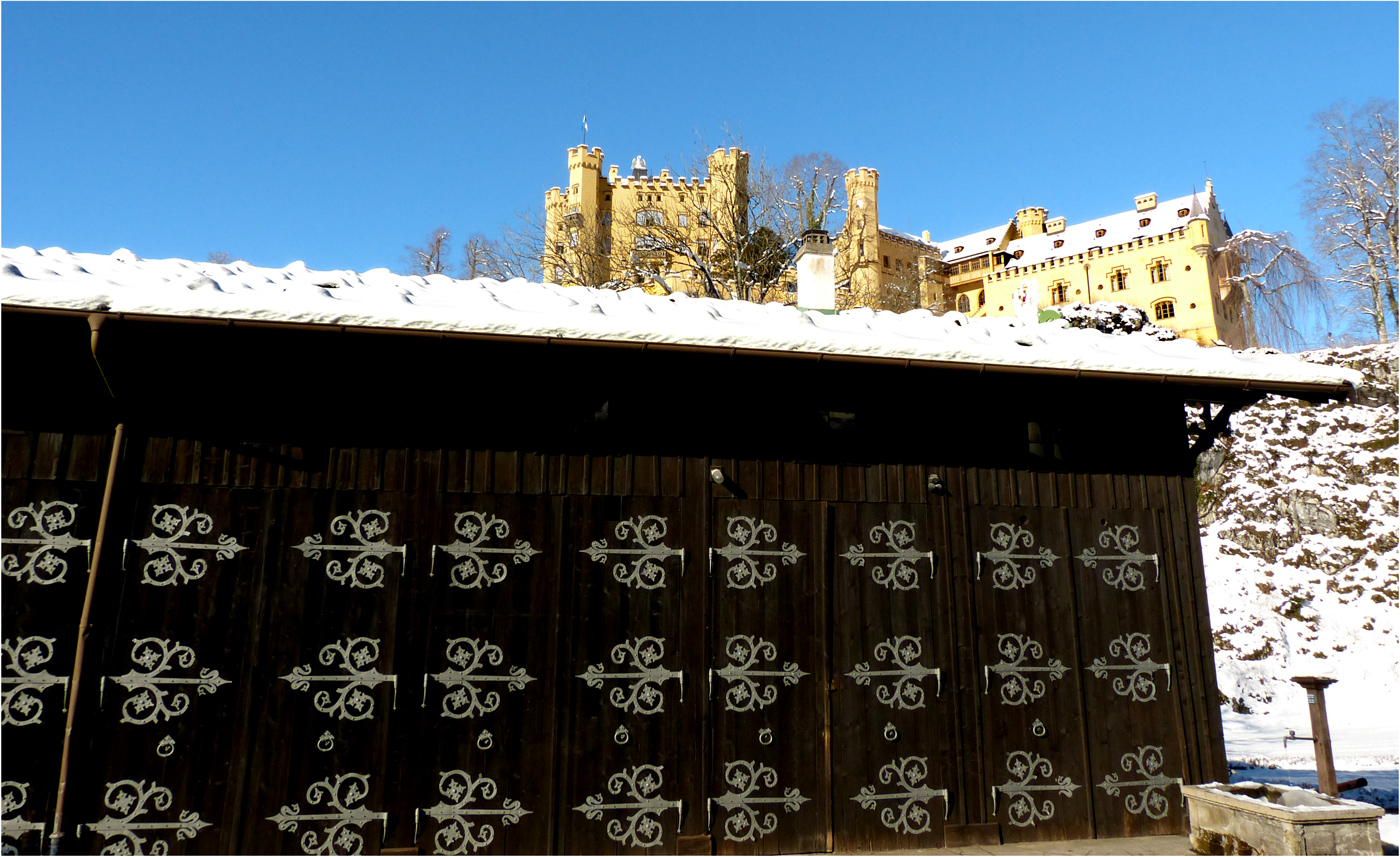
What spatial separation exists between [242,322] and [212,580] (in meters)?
1.79

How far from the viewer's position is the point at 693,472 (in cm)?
678

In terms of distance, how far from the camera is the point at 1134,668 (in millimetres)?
7184

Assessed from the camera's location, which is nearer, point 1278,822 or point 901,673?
point 1278,822

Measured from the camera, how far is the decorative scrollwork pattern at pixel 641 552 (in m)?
6.49

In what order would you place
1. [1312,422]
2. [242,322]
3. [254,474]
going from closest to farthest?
[242,322] < [254,474] < [1312,422]

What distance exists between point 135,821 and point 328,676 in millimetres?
1402

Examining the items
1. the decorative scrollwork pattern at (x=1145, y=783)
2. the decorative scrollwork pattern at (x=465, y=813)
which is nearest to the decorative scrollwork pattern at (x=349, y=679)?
the decorative scrollwork pattern at (x=465, y=813)

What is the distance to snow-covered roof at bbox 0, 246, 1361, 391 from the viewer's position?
5719 mm

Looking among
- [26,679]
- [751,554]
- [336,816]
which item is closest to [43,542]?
[26,679]

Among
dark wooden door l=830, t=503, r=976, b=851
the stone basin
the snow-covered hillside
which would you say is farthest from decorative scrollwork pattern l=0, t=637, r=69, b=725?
the snow-covered hillside

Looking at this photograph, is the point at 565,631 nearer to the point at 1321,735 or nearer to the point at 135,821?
the point at 135,821

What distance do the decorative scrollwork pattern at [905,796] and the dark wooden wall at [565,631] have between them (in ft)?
0.28

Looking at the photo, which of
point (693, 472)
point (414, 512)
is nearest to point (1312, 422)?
point (693, 472)

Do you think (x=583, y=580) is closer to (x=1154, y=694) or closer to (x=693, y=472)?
(x=693, y=472)
